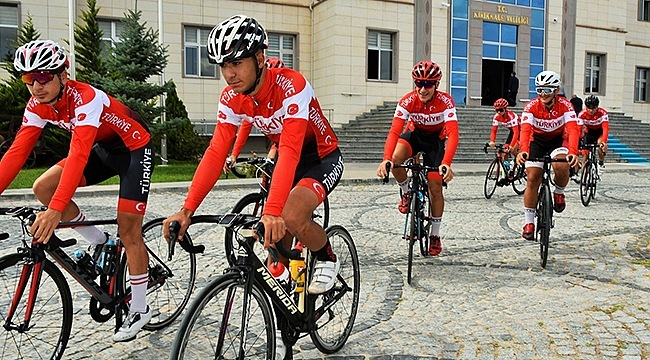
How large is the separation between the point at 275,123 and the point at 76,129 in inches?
49.5

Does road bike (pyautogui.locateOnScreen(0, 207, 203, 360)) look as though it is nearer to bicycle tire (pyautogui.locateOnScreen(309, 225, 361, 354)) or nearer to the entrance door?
bicycle tire (pyautogui.locateOnScreen(309, 225, 361, 354))

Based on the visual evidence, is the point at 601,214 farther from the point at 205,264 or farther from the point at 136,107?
the point at 136,107

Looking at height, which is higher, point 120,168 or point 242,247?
point 120,168

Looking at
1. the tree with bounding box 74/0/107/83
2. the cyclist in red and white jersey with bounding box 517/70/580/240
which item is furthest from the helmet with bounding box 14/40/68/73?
the tree with bounding box 74/0/107/83

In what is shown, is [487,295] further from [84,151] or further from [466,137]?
[466,137]

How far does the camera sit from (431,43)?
29078mm

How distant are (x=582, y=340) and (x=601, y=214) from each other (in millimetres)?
7044

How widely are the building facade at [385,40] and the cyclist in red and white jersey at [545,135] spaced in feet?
61.7

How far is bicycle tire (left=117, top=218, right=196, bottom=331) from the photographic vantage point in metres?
4.43

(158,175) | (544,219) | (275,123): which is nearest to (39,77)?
(275,123)

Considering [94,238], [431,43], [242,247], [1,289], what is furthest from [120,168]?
[431,43]

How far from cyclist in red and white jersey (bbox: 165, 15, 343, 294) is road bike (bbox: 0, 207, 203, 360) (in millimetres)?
568

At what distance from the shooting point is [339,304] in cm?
431

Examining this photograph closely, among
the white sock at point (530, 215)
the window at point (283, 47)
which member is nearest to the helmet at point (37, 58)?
the white sock at point (530, 215)
